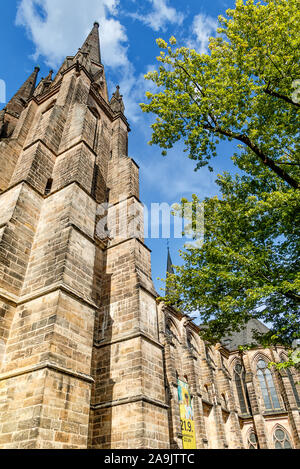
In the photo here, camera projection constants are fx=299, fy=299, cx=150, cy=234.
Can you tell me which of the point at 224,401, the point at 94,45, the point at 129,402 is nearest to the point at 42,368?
the point at 129,402

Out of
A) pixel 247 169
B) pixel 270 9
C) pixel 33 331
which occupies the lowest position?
pixel 33 331

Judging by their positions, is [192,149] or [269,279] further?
[192,149]

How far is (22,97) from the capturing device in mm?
19609

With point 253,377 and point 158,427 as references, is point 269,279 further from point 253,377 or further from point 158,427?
point 253,377

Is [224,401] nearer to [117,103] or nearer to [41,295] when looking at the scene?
[41,295]

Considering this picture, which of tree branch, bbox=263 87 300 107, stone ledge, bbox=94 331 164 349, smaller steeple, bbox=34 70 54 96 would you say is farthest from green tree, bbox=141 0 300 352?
smaller steeple, bbox=34 70 54 96

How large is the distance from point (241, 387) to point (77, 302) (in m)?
25.1

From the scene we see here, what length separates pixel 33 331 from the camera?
19.5 feet

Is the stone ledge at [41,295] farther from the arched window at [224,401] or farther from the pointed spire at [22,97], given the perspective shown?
the arched window at [224,401]

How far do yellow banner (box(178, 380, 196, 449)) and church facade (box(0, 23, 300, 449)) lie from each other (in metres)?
0.10

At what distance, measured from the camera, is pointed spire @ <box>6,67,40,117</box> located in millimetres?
18047
